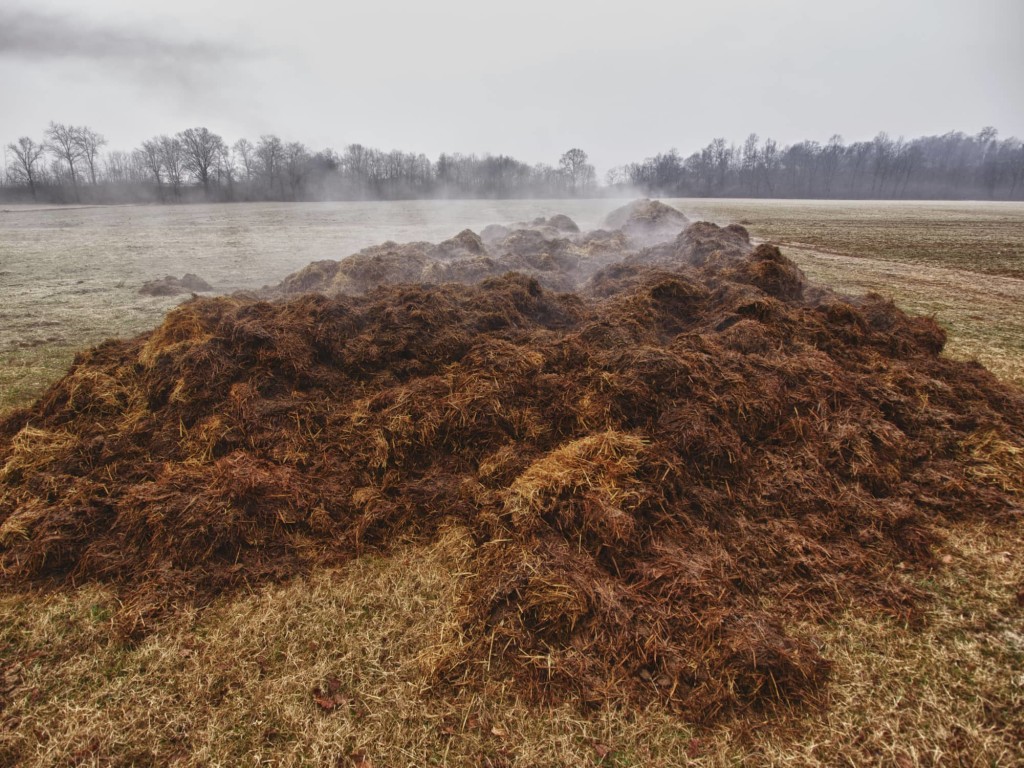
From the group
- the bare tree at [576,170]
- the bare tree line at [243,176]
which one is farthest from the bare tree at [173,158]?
the bare tree at [576,170]

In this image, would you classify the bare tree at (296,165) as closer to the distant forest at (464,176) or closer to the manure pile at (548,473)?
the distant forest at (464,176)

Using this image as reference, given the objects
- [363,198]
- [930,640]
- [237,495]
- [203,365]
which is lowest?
[930,640]

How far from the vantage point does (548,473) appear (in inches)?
149

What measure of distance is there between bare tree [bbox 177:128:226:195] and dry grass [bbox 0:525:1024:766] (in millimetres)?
65423

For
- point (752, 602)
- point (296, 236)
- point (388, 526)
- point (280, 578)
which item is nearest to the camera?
point (752, 602)

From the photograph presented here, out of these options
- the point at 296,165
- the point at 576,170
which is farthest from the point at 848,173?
the point at 296,165

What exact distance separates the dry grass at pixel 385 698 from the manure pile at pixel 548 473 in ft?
0.51

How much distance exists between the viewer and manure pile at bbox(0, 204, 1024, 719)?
2902 millimetres

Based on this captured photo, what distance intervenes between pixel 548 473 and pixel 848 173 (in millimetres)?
117330

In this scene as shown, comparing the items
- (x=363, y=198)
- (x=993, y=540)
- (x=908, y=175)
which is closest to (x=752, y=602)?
(x=993, y=540)

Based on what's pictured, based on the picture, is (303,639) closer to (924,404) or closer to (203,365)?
(203,365)

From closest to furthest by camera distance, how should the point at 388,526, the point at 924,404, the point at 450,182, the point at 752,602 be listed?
the point at 752,602 < the point at 388,526 < the point at 924,404 < the point at 450,182

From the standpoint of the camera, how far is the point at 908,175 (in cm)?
8950

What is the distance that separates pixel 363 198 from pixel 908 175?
330 ft
